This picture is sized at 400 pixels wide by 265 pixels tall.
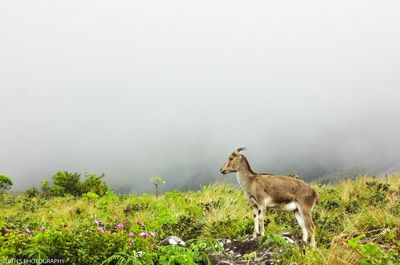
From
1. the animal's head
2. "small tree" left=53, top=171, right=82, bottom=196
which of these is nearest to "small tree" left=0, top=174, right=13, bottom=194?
"small tree" left=53, top=171, right=82, bottom=196

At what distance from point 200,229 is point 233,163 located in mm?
1910

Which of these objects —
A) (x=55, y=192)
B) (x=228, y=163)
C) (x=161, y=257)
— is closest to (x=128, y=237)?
(x=161, y=257)

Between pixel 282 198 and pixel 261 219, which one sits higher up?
pixel 282 198

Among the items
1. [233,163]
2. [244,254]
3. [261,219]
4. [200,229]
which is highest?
[233,163]

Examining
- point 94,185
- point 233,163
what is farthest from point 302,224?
point 94,185

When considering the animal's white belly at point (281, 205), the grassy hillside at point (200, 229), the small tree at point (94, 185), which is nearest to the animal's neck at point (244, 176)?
the animal's white belly at point (281, 205)

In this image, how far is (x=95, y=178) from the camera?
30312mm

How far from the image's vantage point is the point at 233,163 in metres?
10.4

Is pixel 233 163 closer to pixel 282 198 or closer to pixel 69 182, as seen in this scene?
pixel 282 198

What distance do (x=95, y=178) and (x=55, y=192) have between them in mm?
2970

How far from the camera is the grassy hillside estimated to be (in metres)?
6.26

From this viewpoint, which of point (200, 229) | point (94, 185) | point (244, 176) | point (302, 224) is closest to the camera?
point (302, 224)

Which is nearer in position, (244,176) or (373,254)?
(373,254)

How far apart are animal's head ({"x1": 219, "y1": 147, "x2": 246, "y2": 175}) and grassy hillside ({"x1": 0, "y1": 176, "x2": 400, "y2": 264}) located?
1.14 m
